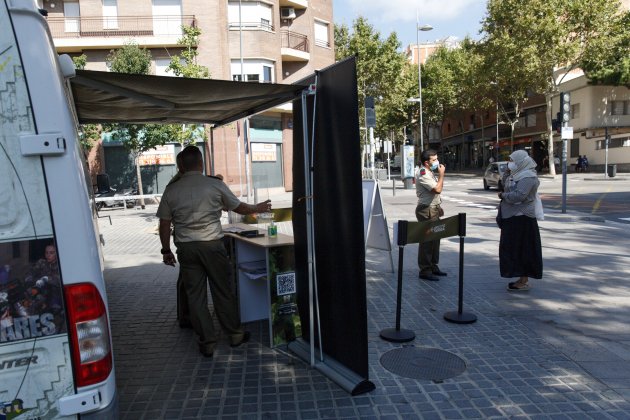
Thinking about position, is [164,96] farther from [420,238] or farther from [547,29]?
[547,29]

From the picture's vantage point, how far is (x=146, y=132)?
19922 millimetres

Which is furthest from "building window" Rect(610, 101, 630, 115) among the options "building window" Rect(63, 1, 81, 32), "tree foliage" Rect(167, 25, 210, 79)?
"building window" Rect(63, 1, 81, 32)

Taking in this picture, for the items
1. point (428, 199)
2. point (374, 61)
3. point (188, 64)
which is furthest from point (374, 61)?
point (428, 199)

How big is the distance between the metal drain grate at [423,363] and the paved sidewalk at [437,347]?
3.2 inches

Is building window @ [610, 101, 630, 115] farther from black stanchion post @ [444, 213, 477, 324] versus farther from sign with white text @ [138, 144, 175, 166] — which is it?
black stanchion post @ [444, 213, 477, 324]

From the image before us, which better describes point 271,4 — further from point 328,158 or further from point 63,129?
point 63,129

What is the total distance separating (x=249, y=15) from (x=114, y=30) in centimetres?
708

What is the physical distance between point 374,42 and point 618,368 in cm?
3860

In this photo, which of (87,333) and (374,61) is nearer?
(87,333)

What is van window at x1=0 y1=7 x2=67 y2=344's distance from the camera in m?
1.89

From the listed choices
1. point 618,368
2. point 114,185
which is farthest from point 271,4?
point 618,368

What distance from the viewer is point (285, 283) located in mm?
4578

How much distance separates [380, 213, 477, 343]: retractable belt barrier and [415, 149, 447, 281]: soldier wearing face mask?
1.39 m

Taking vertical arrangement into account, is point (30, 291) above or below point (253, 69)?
below
